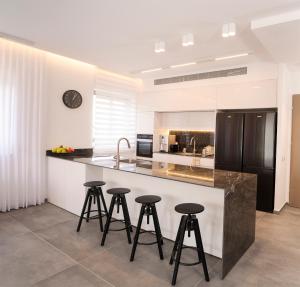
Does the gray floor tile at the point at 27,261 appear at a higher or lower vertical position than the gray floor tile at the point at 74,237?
lower

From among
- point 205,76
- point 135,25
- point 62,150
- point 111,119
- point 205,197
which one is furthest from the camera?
point 111,119

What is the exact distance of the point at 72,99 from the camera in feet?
16.1

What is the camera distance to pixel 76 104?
5.00 meters

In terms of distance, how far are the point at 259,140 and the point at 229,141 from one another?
538mm

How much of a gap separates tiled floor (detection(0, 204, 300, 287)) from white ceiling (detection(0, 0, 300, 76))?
277 centimetres

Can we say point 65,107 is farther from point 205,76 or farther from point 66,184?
point 205,76

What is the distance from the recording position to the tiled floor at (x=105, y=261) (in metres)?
2.32

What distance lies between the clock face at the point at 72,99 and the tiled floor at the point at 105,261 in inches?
90.7

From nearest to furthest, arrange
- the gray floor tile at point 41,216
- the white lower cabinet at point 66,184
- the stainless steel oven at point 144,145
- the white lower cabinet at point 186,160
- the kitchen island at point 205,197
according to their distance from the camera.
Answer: the kitchen island at point 205,197
the gray floor tile at point 41,216
the white lower cabinet at point 66,184
the white lower cabinet at point 186,160
the stainless steel oven at point 144,145

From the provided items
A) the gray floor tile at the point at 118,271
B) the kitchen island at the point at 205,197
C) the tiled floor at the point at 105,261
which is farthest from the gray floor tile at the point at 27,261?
the kitchen island at the point at 205,197

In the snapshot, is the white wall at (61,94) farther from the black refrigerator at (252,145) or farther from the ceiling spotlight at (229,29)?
the ceiling spotlight at (229,29)

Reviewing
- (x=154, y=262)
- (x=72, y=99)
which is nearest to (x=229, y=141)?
(x=154, y=262)

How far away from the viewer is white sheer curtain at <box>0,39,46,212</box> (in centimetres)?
394

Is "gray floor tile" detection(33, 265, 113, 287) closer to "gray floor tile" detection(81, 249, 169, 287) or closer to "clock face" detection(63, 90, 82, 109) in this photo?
"gray floor tile" detection(81, 249, 169, 287)
